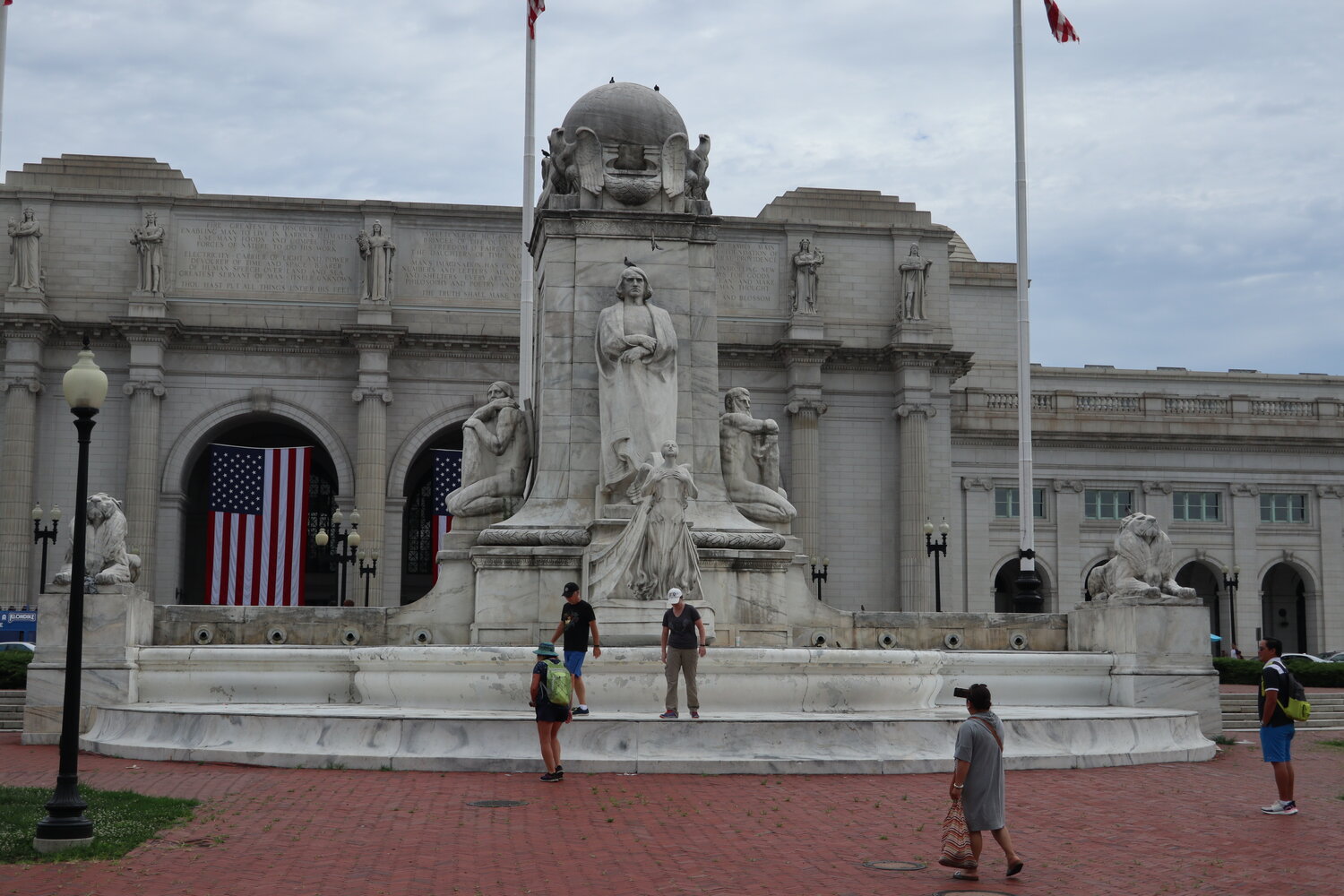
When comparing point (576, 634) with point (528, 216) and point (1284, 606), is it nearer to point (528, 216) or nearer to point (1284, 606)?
point (528, 216)

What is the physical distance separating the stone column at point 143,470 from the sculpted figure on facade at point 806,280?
26.3 meters

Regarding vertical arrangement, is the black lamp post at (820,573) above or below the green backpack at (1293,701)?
above

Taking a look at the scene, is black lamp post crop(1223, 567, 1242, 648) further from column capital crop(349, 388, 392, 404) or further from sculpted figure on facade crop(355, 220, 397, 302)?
sculpted figure on facade crop(355, 220, 397, 302)

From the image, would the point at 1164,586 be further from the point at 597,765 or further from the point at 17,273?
the point at 17,273

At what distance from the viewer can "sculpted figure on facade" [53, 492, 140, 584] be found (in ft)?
66.2

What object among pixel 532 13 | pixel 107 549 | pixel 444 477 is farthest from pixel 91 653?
pixel 444 477

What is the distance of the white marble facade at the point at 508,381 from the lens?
6091cm

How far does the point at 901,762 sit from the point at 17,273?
53794 mm

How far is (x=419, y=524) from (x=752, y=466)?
Answer: 172 feet

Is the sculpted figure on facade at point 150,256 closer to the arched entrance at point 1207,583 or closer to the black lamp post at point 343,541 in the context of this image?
the black lamp post at point 343,541

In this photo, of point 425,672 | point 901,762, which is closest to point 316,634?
point 425,672

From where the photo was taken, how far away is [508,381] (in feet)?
210

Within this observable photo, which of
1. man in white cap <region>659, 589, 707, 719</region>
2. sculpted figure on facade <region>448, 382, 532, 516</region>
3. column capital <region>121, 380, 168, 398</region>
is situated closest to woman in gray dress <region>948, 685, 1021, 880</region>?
man in white cap <region>659, 589, 707, 719</region>

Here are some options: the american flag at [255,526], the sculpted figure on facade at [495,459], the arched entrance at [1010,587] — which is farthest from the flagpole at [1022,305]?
the arched entrance at [1010,587]
